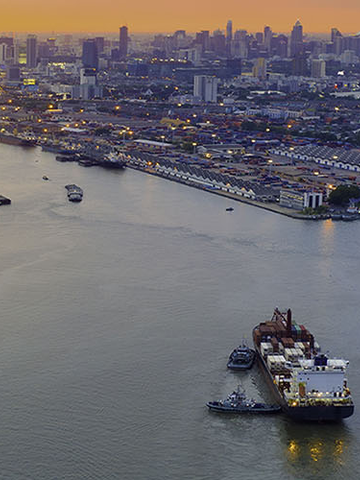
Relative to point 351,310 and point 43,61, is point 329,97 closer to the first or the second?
point 43,61

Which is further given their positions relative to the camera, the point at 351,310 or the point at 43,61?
the point at 43,61

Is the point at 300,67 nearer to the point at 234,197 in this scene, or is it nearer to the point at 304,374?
the point at 234,197

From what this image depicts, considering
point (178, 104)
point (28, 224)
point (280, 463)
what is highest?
point (178, 104)

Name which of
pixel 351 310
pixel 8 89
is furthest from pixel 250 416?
pixel 8 89

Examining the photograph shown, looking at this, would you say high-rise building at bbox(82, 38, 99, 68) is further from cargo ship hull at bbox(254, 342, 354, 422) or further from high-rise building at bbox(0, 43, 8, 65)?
cargo ship hull at bbox(254, 342, 354, 422)

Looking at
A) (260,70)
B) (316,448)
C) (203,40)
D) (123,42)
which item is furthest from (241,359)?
(203,40)

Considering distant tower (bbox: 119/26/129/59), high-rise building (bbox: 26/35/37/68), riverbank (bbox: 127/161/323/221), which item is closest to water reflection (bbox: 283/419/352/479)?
riverbank (bbox: 127/161/323/221)

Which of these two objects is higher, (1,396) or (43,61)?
(43,61)

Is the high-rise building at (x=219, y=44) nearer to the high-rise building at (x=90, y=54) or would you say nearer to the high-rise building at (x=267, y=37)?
the high-rise building at (x=267, y=37)
